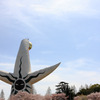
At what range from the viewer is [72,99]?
23.2 m

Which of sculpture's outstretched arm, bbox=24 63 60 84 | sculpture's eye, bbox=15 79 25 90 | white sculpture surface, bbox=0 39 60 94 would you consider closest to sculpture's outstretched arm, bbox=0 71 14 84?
white sculpture surface, bbox=0 39 60 94

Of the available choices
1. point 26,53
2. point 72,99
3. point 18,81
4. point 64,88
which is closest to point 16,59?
point 26,53

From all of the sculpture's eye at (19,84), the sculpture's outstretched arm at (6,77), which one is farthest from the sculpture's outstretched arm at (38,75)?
the sculpture's outstretched arm at (6,77)

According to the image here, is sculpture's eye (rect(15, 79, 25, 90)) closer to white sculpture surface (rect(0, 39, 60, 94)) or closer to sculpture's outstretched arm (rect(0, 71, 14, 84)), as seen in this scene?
white sculpture surface (rect(0, 39, 60, 94))

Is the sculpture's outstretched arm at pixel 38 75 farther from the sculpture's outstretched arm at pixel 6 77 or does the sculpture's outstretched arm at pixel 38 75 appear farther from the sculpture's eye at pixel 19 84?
the sculpture's outstretched arm at pixel 6 77

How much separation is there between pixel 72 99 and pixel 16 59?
32.7 feet

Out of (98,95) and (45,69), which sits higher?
(45,69)

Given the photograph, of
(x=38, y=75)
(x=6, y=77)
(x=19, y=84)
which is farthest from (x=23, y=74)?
(x=6, y=77)

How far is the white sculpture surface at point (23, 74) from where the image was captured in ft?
79.0

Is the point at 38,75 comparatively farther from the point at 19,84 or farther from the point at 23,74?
the point at 19,84

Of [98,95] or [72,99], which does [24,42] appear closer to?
[72,99]

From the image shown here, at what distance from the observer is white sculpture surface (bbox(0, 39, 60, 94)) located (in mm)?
24094

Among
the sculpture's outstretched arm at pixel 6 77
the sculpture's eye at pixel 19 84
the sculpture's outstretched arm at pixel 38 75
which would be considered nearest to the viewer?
the sculpture's outstretched arm at pixel 38 75

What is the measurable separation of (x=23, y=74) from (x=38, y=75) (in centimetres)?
224
